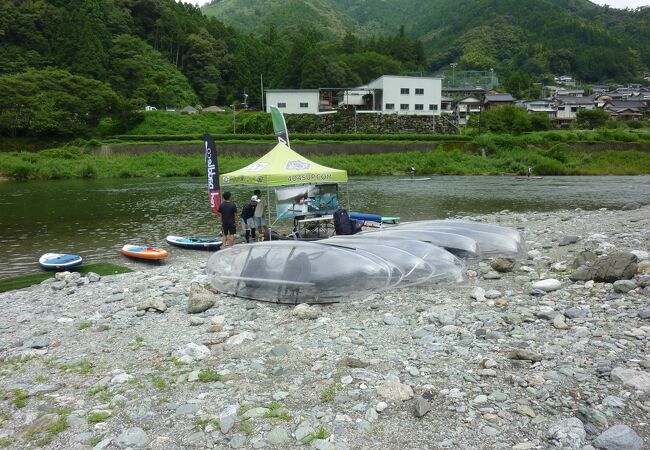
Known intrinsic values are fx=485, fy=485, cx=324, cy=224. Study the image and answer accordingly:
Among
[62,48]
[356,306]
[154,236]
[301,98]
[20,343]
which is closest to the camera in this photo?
[20,343]

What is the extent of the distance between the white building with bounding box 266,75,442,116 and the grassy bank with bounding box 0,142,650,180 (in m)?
18.5

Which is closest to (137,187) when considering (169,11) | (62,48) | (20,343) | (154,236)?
(154,236)

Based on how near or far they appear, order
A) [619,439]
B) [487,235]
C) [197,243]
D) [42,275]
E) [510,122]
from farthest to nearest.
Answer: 1. [510,122]
2. [197,243]
3. [42,275]
4. [487,235]
5. [619,439]

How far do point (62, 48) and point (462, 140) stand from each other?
66533mm

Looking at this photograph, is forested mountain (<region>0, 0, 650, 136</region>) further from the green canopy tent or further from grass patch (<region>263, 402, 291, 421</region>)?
grass patch (<region>263, 402, 291, 421</region>)

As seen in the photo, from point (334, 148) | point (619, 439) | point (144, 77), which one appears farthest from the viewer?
point (144, 77)

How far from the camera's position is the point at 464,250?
11.4 meters

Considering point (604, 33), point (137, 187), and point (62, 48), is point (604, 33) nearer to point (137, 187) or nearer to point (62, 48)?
point (62, 48)

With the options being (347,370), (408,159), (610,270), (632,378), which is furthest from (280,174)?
(408,159)

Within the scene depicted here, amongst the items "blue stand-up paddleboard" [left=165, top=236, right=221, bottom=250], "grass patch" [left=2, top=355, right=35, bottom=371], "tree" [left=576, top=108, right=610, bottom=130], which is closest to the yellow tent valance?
"blue stand-up paddleboard" [left=165, top=236, right=221, bottom=250]

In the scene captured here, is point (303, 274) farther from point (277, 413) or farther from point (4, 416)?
point (4, 416)

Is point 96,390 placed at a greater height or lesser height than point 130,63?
lesser

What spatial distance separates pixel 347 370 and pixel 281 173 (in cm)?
975

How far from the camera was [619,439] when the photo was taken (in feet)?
13.7
